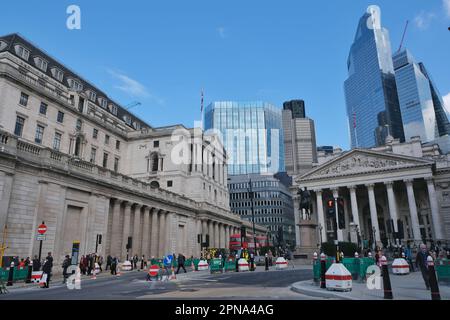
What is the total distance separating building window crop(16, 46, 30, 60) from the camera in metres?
44.0

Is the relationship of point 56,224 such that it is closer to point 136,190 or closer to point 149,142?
point 136,190

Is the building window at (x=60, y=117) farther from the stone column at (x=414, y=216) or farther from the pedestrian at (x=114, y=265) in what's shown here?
the stone column at (x=414, y=216)

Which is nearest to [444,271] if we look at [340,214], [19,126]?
[340,214]

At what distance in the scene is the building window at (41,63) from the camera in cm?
4692

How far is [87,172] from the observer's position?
106 feet

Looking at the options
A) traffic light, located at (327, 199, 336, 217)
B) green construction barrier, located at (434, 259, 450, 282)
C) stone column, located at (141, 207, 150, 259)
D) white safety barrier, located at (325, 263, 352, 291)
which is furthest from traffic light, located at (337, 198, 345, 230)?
stone column, located at (141, 207, 150, 259)

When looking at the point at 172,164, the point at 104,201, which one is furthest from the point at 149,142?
the point at 104,201

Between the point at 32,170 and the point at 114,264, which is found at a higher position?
the point at 32,170

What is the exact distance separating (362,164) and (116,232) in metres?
48.7

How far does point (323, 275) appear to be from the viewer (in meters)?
13.6

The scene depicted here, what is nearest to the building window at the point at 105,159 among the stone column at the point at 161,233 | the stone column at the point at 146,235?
the stone column at the point at 161,233

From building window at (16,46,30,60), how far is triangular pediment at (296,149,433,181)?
174 ft

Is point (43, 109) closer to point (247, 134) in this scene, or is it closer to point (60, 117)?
point (60, 117)
